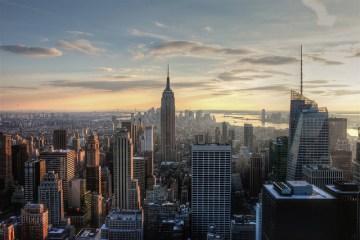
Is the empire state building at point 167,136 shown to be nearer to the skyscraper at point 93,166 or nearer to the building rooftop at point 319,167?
the skyscraper at point 93,166

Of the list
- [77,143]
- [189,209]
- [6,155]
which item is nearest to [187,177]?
[189,209]

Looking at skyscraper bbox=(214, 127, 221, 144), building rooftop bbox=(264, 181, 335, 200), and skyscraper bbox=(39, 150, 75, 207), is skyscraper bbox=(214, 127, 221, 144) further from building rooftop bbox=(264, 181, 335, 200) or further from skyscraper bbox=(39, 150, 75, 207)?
building rooftop bbox=(264, 181, 335, 200)

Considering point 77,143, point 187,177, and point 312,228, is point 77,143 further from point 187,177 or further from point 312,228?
point 312,228

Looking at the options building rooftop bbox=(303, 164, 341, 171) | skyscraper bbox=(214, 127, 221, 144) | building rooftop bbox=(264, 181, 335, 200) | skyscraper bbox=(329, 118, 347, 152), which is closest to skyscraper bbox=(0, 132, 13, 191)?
skyscraper bbox=(214, 127, 221, 144)

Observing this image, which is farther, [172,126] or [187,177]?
[172,126]

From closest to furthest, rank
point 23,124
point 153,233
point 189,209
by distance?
point 23,124
point 153,233
point 189,209

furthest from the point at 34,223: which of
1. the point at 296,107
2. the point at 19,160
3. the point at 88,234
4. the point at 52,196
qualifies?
the point at 296,107

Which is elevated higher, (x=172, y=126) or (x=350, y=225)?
(x=172, y=126)

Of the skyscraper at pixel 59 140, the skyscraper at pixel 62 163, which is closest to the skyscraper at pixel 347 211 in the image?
the skyscraper at pixel 59 140

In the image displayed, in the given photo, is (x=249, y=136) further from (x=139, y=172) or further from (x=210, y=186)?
(x=139, y=172)
